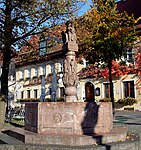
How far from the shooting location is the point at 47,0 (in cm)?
1258

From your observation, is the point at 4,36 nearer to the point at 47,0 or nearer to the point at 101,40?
the point at 47,0

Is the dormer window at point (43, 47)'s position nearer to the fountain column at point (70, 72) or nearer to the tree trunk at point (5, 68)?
the tree trunk at point (5, 68)

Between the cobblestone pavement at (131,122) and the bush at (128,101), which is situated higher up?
the bush at (128,101)

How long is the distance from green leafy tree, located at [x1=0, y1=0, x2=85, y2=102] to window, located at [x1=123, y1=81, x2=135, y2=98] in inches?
666

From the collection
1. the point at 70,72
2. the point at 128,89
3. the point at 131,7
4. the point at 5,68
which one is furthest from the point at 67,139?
the point at 131,7

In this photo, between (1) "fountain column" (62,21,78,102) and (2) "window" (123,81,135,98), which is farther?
(2) "window" (123,81,135,98)

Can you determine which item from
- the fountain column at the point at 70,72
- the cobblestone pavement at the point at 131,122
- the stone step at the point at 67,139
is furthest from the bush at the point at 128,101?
the stone step at the point at 67,139

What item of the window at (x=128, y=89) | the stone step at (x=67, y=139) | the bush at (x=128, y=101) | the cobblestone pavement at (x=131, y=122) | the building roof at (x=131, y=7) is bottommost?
the cobblestone pavement at (x=131, y=122)

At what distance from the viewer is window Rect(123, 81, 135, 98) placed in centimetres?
2875

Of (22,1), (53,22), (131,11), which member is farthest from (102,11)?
(131,11)

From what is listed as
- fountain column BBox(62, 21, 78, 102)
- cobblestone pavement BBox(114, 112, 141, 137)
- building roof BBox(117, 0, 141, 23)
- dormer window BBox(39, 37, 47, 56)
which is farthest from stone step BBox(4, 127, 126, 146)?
building roof BBox(117, 0, 141, 23)

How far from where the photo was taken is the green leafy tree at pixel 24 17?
1239 centimetres

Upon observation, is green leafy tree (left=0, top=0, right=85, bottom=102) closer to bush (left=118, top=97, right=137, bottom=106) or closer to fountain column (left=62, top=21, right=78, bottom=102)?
fountain column (left=62, top=21, right=78, bottom=102)

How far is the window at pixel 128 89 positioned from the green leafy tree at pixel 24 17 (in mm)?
16917
